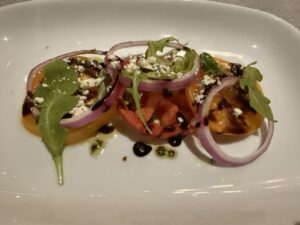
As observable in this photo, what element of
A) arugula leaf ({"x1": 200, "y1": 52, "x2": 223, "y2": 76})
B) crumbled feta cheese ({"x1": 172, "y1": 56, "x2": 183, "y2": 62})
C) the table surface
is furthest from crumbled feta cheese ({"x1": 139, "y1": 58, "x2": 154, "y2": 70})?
the table surface

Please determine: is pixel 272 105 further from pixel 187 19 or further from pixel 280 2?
pixel 280 2

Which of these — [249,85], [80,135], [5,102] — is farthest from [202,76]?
[5,102]

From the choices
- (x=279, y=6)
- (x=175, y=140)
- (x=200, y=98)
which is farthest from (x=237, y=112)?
(x=279, y=6)

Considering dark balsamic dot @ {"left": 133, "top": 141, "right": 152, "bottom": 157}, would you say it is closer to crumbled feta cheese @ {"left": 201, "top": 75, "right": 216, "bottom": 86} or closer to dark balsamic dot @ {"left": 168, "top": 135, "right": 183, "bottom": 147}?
dark balsamic dot @ {"left": 168, "top": 135, "right": 183, "bottom": 147}

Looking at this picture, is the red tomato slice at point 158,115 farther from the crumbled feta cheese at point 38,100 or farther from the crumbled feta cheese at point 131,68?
the crumbled feta cheese at point 38,100

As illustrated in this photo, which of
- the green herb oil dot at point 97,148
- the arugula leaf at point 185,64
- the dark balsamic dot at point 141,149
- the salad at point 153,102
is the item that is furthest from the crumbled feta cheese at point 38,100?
the arugula leaf at point 185,64

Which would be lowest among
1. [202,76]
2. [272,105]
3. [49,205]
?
[49,205]
